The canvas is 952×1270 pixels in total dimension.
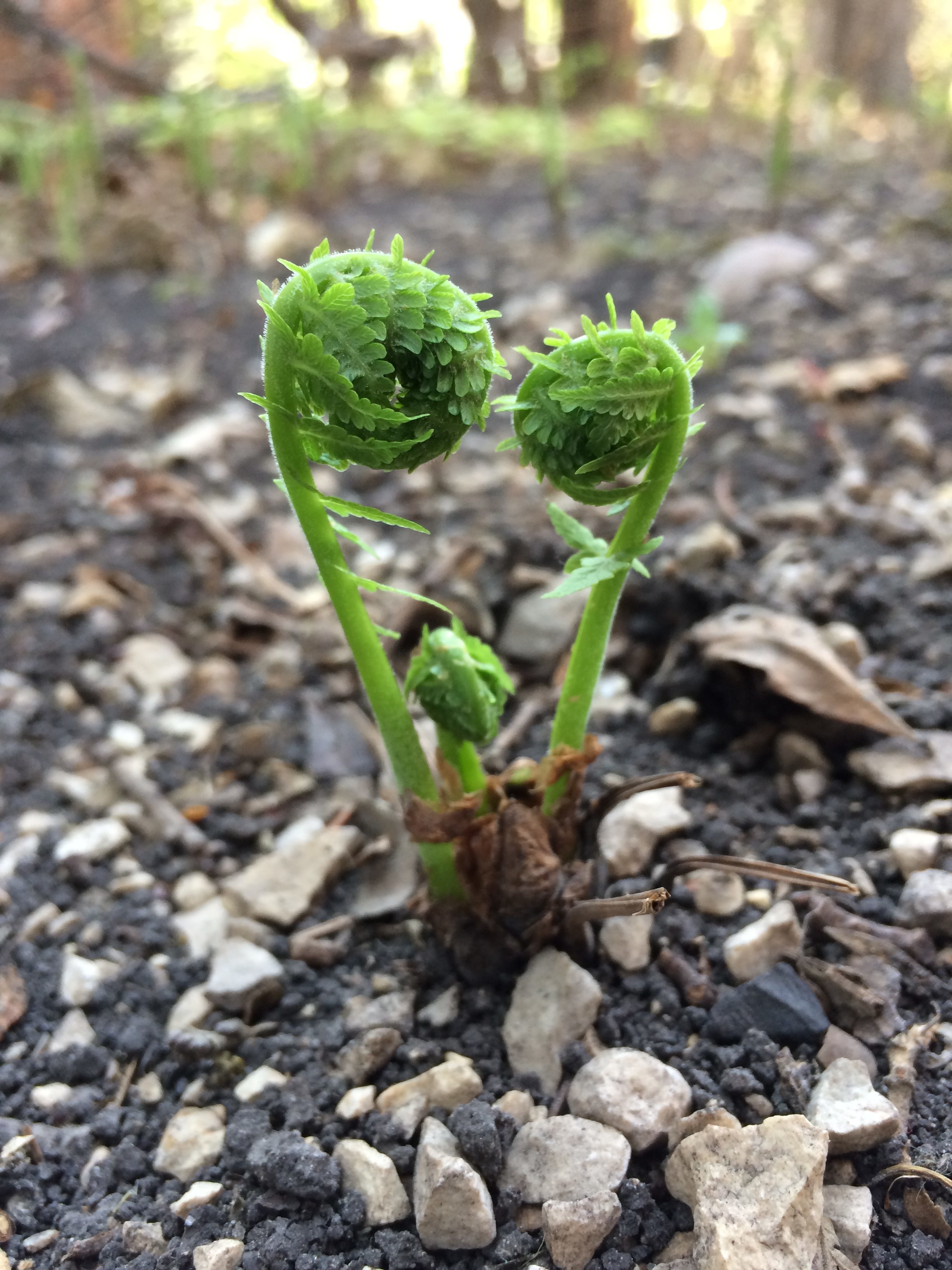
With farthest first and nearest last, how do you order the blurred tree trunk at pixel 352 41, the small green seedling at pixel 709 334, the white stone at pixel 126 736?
the blurred tree trunk at pixel 352 41 < the small green seedling at pixel 709 334 < the white stone at pixel 126 736

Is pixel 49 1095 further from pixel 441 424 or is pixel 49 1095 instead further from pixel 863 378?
pixel 863 378

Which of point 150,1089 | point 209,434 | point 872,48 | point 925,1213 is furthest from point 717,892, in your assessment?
point 872,48

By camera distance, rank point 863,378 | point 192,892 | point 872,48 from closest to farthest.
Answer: point 192,892, point 863,378, point 872,48

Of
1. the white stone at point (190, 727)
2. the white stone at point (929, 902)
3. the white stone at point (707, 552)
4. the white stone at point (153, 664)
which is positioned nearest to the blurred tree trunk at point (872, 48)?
the white stone at point (707, 552)

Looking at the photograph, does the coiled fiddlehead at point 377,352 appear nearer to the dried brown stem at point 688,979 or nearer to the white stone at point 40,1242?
the dried brown stem at point 688,979

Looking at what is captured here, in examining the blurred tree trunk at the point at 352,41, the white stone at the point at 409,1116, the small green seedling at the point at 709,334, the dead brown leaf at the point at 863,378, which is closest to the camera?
the white stone at the point at 409,1116

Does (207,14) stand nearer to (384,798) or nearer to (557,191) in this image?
(557,191)

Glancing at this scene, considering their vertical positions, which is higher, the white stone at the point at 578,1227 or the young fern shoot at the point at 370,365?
the young fern shoot at the point at 370,365
